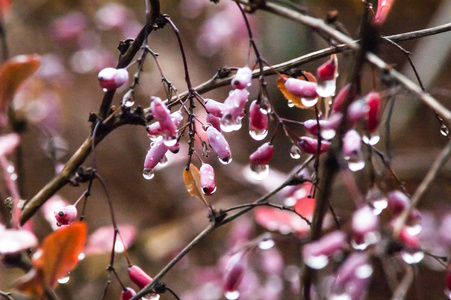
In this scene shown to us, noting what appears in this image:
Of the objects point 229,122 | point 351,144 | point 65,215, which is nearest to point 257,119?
point 229,122

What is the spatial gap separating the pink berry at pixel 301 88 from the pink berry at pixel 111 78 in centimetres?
19

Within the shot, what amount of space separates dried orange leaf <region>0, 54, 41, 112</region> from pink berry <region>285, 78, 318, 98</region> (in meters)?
0.28

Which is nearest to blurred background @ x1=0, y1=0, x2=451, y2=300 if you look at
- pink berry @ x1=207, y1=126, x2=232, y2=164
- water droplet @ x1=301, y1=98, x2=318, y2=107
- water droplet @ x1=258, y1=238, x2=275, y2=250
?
water droplet @ x1=258, y1=238, x2=275, y2=250

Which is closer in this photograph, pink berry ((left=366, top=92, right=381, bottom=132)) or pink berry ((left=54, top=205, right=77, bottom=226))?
pink berry ((left=366, top=92, right=381, bottom=132))

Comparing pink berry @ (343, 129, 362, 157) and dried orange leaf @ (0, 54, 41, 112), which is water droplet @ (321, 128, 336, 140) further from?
dried orange leaf @ (0, 54, 41, 112)

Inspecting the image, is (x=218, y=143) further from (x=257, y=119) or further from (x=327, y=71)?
(x=327, y=71)

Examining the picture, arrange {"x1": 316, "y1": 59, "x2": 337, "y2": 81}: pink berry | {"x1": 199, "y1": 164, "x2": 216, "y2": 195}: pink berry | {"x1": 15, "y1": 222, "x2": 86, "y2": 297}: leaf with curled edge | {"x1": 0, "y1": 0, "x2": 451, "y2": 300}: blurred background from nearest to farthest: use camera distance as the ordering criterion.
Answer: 1. {"x1": 15, "y1": 222, "x2": 86, "y2": 297}: leaf with curled edge
2. {"x1": 316, "y1": 59, "x2": 337, "y2": 81}: pink berry
3. {"x1": 199, "y1": 164, "x2": 216, "y2": 195}: pink berry
4. {"x1": 0, "y1": 0, "x2": 451, "y2": 300}: blurred background

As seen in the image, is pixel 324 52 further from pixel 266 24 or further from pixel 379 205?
pixel 266 24

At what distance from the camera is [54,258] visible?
508 millimetres

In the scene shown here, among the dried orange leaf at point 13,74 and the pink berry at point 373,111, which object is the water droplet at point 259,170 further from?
the dried orange leaf at point 13,74

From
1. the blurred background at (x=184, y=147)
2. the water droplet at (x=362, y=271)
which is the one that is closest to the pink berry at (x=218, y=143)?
the water droplet at (x=362, y=271)

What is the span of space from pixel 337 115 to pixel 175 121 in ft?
0.63

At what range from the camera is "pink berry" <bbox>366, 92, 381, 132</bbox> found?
55cm

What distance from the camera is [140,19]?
2684mm
